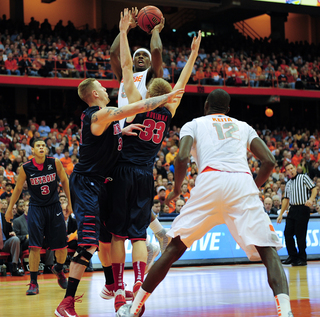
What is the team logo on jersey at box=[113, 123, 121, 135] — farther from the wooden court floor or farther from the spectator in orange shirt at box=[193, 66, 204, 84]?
the spectator in orange shirt at box=[193, 66, 204, 84]

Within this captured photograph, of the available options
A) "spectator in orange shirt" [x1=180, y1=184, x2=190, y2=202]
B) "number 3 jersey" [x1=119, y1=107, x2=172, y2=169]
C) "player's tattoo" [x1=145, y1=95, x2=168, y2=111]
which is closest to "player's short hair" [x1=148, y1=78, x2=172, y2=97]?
"number 3 jersey" [x1=119, y1=107, x2=172, y2=169]

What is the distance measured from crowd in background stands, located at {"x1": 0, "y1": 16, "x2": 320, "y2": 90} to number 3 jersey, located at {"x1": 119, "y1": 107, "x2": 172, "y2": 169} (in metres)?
16.8

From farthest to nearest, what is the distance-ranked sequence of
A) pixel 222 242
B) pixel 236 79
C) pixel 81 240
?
1. pixel 236 79
2. pixel 222 242
3. pixel 81 240

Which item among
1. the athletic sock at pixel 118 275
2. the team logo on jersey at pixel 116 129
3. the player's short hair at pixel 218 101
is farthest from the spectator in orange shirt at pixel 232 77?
the player's short hair at pixel 218 101

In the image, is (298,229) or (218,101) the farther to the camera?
(298,229)

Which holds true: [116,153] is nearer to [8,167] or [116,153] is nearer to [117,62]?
[117,62]

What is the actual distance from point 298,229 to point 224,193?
27.0ft

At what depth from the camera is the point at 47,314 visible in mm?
5352

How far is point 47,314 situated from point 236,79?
2179 cm

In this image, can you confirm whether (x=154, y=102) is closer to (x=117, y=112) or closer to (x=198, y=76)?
(x=117, y=112)

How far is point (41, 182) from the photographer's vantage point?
8055mm

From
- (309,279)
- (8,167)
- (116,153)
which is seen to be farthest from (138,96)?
(8,167)

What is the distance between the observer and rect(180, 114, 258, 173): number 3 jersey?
451 cm

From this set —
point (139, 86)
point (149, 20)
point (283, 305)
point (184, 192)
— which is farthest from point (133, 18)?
point (184, 192)
